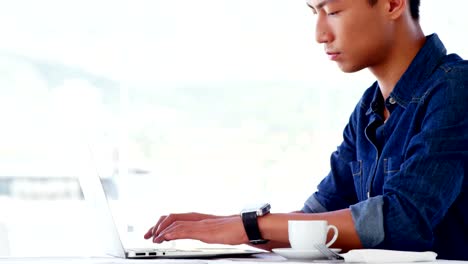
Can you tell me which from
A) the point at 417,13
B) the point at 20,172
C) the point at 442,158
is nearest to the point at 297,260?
the point at 442,158

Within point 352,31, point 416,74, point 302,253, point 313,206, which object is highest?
point 352,31

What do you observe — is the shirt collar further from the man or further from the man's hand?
the man's hand

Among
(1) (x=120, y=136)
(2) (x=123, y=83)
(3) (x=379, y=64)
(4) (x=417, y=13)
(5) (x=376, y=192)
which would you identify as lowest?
(5) (x=376, y=192)

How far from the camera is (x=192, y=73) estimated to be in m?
6.33

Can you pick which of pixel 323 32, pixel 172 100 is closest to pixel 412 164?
pixel 323 32

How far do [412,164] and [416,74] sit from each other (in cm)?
32

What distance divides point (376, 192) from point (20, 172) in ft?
16.0

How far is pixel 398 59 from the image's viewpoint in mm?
1996

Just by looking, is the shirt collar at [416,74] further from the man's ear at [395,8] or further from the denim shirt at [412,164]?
the man's ear at [395,8]

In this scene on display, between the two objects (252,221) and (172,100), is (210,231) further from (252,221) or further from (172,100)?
(172,100)

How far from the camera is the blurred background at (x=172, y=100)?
244 inches

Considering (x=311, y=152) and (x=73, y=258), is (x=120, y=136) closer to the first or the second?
(x=311, y=152)

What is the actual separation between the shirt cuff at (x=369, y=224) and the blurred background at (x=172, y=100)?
14.6 ft

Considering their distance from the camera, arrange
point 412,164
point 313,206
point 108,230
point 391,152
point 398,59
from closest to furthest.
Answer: point 108,230
point 412,164
point 391,152
point 398,59
point 313,206
